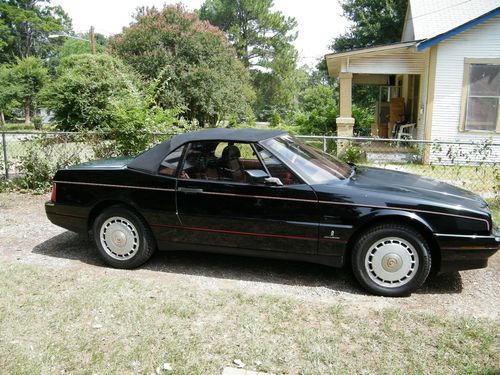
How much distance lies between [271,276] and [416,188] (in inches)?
67.8

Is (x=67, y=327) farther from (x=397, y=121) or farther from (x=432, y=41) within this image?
(x=397, y=121)

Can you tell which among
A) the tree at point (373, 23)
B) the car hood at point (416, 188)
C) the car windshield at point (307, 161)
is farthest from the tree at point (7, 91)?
the car hood at point (416, 188)

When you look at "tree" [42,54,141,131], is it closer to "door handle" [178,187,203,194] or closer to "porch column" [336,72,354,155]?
"porch column" [336,72,354,155]

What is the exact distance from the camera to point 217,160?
473 cm

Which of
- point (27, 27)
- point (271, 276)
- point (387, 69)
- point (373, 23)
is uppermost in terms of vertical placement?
point (27, 27)

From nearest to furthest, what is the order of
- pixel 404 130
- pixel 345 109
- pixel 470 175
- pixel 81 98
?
pixel 470 175, pixel 345 109, pixel 81 98, pixel 404 130

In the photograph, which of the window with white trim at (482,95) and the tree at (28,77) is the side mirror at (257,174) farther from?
the tree at (28,77)

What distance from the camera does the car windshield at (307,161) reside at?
445 centimetres

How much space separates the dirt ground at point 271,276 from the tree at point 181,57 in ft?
45.3

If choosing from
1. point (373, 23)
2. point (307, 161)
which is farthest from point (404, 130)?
point (373, 23)

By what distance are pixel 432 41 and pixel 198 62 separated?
11.2 meters

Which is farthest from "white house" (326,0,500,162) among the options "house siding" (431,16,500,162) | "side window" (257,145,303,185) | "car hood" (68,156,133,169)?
"car hood" (68,156,133,169)

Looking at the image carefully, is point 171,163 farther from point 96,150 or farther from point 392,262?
point 96,150

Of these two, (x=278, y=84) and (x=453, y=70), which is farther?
(x=278, y=84)
